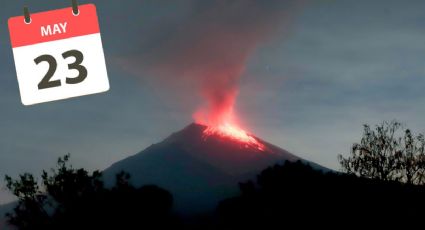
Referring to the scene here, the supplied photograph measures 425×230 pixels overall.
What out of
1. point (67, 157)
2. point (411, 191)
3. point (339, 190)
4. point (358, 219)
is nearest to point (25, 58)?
point (358, 219)

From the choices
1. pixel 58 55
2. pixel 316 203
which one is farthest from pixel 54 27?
pixel 316 203

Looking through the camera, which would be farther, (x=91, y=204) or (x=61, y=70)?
(x=91, y=204)

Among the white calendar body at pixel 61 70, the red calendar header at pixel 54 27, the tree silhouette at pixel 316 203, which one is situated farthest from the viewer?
the tree silhouette at pixel 316 203

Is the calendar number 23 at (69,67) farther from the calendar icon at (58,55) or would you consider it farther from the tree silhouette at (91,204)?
the tree silhouette at (91,204)

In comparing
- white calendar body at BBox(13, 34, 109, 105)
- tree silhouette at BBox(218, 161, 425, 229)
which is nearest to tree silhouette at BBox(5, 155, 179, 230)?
tree silhouette at BBox(218, 161, 425, 229)

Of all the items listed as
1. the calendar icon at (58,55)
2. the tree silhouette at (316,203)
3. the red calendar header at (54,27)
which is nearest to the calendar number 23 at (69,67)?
the calendar icon at (58,55)

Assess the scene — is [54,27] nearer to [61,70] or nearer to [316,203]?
[61,70]

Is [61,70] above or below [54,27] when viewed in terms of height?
below
